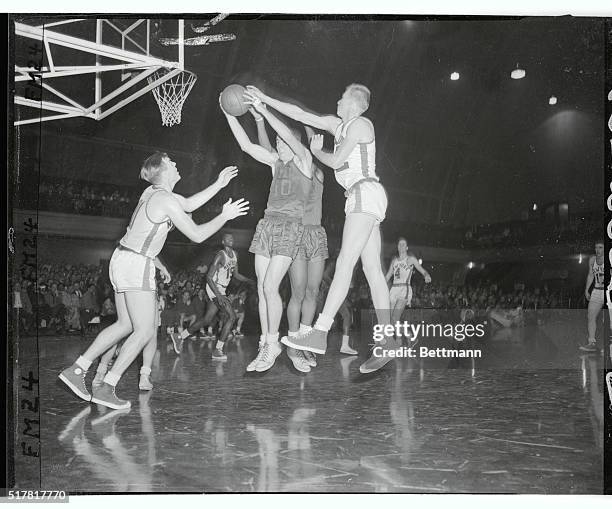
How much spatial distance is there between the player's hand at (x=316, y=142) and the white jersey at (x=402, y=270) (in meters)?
0.86

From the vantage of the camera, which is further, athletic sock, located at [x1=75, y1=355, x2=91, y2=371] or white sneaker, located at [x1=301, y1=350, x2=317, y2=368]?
white sneaker, located at [x1=301, y1=350, x2=317, y2=368]

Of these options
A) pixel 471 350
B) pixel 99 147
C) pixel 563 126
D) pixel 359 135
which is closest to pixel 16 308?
pixel 99 147

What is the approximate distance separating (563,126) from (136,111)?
8.75 feet

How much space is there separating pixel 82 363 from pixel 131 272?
0.62 metres

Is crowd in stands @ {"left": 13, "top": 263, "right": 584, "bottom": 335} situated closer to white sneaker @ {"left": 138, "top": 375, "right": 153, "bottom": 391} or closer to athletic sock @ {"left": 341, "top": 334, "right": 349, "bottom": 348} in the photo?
athletic sock @ {"left": 341, "top": 334, "right": 349, "bottom": 348}

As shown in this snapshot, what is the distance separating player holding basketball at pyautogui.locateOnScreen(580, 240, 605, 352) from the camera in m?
3.78

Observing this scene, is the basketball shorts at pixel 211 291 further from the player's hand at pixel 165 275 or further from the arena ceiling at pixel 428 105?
the arena ceiling at pixel 428 105

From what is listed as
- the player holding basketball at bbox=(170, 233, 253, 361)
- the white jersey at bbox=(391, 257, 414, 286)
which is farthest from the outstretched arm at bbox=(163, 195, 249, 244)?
the white jersey at bbox=(391, 257, 414, 286)

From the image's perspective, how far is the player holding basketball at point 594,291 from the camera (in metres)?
3.78

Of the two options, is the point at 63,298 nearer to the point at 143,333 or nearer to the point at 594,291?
the point at 143,333

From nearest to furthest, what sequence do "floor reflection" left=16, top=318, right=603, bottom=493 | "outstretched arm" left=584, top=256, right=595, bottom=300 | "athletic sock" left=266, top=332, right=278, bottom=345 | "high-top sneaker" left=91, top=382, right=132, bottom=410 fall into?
"floor reflection" left=16, top=318, right=603, bottom=493, "high-top sneaker" left=91, top=382, right=132, bottom=410, "outstretched arm" left=584, top=256, right=595, bottom=300, "athletic sock" left=266, top=332, right=278, bottom=345

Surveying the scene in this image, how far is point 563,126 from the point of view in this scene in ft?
12.7

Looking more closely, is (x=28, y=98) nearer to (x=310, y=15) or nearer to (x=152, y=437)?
(x=310, y=15)

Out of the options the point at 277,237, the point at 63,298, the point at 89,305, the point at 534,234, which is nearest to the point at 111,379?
the point at 89,305
